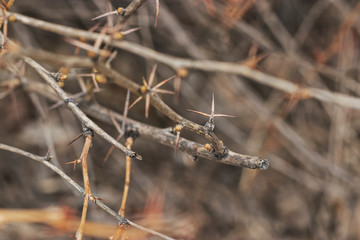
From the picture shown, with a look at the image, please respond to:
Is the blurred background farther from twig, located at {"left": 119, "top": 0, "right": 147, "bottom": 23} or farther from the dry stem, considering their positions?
the dry stem

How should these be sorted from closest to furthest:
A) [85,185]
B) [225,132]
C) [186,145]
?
1. [85,185]
2. [186,145]
3. [225,132]

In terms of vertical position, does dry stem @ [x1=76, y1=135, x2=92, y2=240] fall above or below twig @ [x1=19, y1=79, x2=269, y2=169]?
below

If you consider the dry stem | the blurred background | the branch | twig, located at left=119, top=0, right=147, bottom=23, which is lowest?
the dry stem

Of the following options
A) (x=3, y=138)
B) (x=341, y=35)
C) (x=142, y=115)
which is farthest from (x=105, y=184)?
(x=341, y=35)

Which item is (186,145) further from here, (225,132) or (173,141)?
(225,132)

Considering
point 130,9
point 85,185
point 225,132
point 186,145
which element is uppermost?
point 225,132

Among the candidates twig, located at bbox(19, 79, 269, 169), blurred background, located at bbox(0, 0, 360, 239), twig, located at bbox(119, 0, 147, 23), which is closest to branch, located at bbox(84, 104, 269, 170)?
twig, located at bbox(19, 79, 269, 169)

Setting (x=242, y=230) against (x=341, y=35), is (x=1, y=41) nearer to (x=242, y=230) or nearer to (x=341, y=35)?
(x=242, y=230)

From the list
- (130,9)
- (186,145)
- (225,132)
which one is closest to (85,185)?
(186,145)

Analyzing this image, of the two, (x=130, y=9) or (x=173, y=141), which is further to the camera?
(x=173, y=141)

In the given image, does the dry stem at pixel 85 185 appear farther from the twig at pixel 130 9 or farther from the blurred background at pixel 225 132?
the blurred background at pixel 225 132
